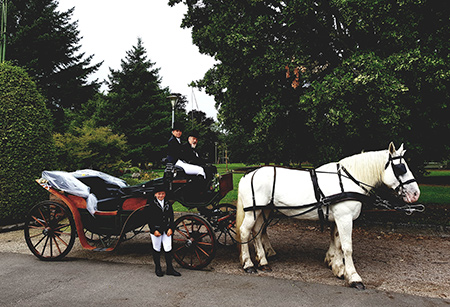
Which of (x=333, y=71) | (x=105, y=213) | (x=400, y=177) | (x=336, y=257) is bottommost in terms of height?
(x=336, y=257)

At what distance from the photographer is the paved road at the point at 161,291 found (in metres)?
3.84

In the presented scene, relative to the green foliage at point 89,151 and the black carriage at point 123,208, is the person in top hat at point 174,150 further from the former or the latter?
the green foliage at point 89,151

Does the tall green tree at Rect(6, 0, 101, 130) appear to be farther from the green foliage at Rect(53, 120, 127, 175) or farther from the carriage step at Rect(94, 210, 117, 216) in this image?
the carriage step at Rect(94, 210, 117, 216)

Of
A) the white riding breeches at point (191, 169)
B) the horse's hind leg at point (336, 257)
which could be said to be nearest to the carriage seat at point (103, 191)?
the white riding breeches at point (191, 169)

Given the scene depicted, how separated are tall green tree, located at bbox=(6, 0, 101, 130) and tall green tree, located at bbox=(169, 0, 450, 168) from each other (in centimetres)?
1989

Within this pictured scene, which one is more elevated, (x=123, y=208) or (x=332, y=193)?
(x=332, y=193)

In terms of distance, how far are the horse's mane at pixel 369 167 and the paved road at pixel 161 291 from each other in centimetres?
165

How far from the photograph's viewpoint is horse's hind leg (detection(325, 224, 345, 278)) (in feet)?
15.4

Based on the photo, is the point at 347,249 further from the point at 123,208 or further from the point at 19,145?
the point at 19,145

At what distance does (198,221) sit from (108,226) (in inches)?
68.7

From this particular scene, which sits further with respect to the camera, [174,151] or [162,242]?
[174,151]

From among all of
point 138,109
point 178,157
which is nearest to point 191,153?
point 178,157

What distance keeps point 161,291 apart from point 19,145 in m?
6.23

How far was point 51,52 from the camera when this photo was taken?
84.8 ft
